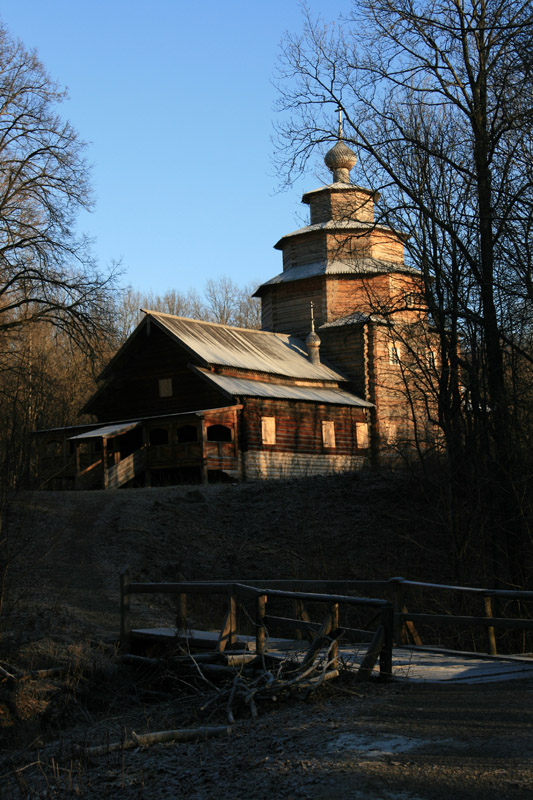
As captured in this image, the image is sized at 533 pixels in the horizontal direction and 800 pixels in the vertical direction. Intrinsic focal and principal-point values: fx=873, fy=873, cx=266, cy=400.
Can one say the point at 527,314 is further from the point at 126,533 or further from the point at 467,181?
the point at 126,533

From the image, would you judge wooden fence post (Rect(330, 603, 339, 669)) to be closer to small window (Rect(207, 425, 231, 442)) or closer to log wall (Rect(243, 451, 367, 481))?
log wall (Rect(243, 451, 367, 481))

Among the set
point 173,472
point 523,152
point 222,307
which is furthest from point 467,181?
point 222,307

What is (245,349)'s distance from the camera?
36.0 metres

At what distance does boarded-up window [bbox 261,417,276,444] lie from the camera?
33.0 meters

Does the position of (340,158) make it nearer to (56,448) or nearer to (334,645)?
(56,448)

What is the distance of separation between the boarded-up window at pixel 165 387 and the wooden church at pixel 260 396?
4 centimetres

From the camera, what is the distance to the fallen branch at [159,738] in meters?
7.73

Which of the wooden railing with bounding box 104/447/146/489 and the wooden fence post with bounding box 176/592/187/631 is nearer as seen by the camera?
the wooden fence post with bounding box 176/592/187/631

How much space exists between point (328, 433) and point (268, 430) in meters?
3.86

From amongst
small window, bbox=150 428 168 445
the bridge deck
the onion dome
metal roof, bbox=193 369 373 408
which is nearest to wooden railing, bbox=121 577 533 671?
the bridge deck

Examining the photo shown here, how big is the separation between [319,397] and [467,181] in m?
18.5

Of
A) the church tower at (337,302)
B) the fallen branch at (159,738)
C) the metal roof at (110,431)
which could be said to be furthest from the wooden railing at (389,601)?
the church tower at (337,302)

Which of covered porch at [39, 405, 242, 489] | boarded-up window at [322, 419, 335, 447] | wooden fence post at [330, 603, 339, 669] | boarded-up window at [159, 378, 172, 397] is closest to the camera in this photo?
wooden fence post at [330, 603, 339, 669]

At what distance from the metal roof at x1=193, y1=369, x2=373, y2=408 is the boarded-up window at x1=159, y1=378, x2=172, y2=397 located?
8.01 ft
